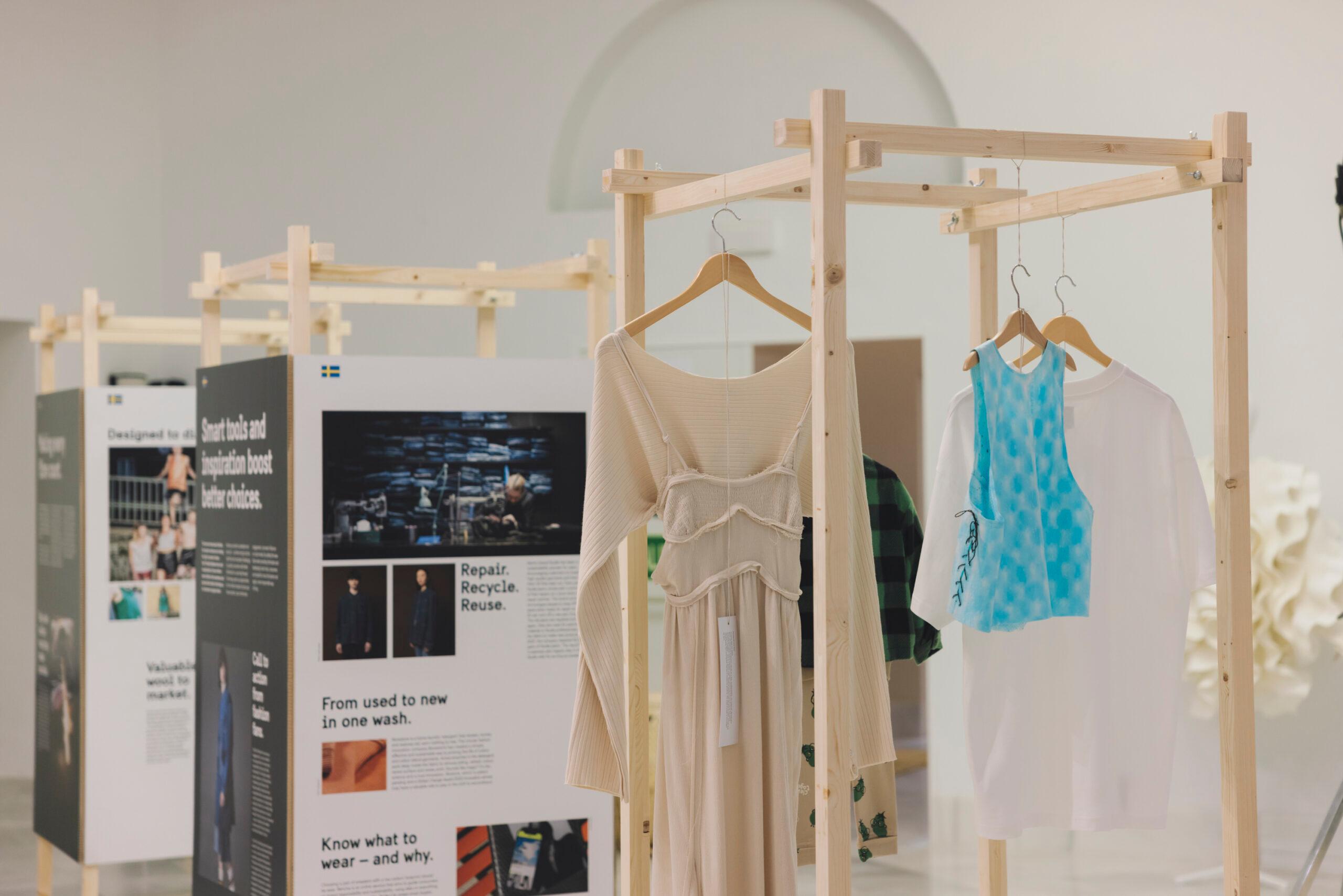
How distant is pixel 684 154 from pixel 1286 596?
11.3 ft

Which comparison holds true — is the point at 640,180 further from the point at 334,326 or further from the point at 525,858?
the point at 334,326

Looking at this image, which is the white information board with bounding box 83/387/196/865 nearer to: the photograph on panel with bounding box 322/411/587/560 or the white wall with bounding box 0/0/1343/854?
the photograph on panel with bounding box 322/411/587/560

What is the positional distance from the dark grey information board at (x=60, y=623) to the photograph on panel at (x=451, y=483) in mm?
1855

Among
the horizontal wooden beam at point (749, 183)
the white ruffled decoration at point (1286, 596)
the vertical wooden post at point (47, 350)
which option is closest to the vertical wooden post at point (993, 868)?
the horizontal wooden beam at point (749, 183)

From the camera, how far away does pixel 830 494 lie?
2.31 m

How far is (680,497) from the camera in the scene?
2.67 m

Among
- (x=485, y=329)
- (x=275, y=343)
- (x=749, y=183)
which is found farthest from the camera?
(x=275, y=343)

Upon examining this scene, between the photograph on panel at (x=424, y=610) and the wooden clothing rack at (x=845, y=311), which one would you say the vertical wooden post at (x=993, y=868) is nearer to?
the wooden clothing rack at (x=845, y=311)

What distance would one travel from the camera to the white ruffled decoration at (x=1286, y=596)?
4.79 meters

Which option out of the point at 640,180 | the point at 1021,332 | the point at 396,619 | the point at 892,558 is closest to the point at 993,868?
the point at 892,558

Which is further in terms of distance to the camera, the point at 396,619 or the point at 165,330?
the point at 165,330

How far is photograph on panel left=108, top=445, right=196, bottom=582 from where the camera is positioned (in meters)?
4.96

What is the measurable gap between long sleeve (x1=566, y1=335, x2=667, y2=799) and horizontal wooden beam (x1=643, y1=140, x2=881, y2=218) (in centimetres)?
34

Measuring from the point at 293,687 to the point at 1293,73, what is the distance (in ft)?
14.6
